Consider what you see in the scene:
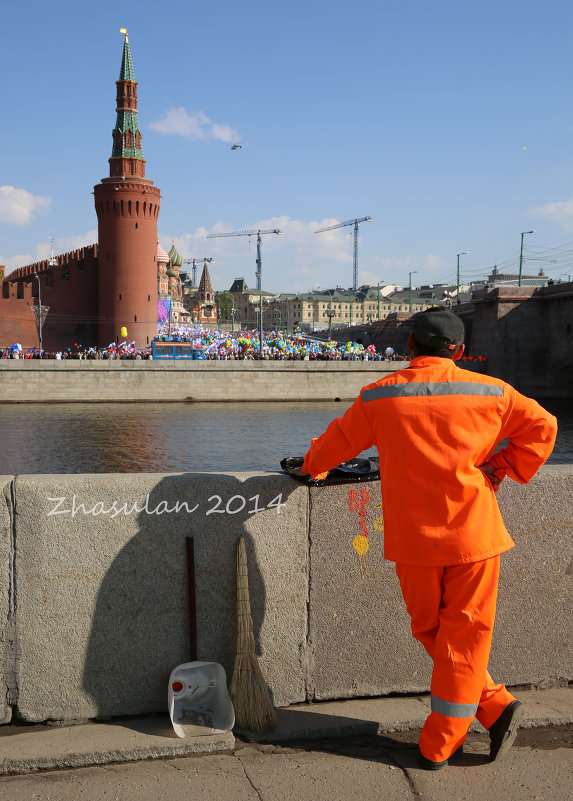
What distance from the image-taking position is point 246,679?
8.76 feet

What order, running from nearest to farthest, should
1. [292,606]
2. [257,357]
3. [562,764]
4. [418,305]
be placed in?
[562,764] < [292,606] < [257,357] < [418,305]

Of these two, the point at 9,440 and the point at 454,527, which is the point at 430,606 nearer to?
the point at 454,527

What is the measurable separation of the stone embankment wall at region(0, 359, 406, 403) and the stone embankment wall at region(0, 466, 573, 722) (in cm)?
3715

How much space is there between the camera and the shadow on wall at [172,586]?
2.70 m

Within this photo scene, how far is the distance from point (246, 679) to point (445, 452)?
111 centimetres

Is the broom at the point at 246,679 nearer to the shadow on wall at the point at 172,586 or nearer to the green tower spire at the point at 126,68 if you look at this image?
the shadow on wall at the point at 172,586

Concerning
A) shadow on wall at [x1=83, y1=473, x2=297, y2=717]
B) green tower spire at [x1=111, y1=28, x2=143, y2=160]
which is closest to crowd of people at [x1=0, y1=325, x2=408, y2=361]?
green tower spire at [x1=111, y1=28, x2=143, y2=160]

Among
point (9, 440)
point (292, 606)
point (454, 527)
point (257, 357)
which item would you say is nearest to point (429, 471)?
point (454, 527)

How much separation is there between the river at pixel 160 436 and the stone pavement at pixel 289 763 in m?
11.8

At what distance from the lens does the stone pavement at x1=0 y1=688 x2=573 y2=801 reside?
222cm

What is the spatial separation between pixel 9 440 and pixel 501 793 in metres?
24.4

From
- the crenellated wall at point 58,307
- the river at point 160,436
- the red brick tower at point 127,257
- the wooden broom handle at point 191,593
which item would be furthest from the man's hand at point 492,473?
the crenellated wall at point 58,307

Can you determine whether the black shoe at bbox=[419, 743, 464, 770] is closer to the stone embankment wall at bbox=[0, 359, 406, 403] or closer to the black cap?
the black cap

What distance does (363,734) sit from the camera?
266 centimetres
